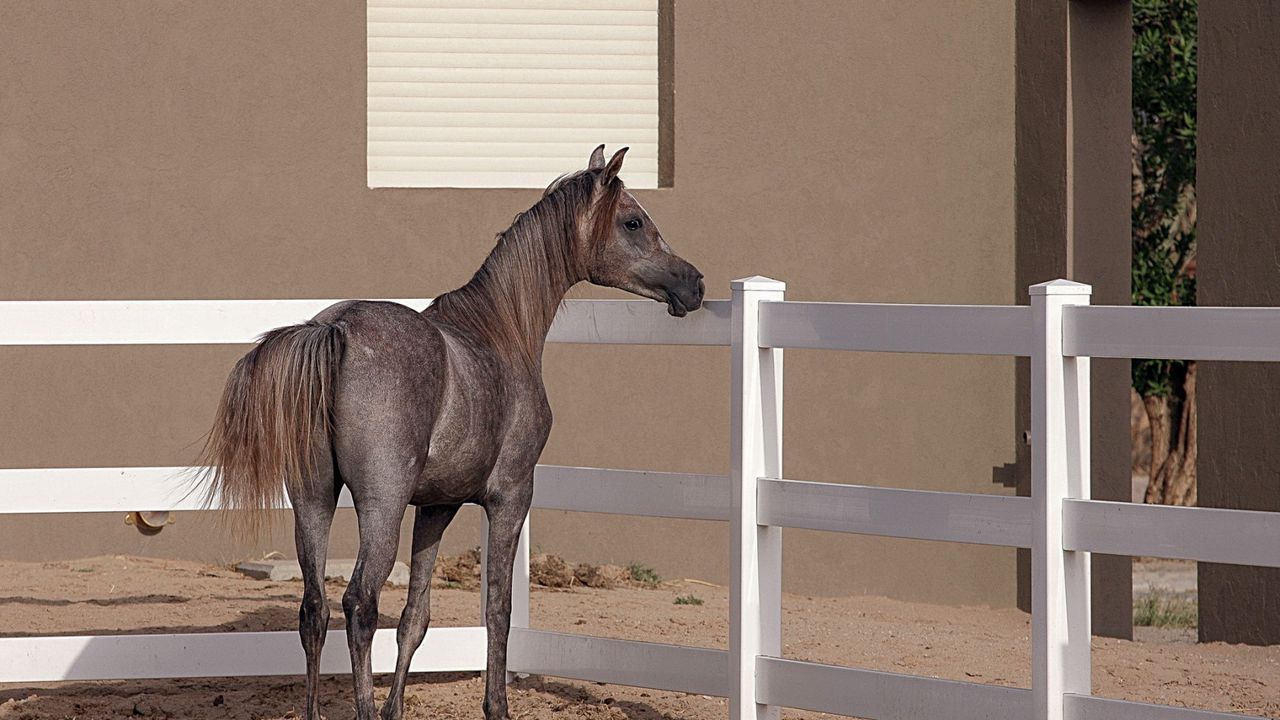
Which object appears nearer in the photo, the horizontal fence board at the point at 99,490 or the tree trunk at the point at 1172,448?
the horizontal fence board at the point at 99,490

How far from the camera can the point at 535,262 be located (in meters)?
5.11

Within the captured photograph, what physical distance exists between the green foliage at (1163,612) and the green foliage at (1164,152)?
296cm

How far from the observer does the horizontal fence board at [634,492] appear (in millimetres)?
5535

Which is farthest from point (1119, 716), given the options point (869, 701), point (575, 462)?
point (575, 462)

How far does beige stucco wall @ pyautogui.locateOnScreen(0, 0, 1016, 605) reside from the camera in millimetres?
8438

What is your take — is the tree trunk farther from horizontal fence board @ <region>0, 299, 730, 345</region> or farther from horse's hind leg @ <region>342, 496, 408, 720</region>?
horse's hind leg @ <region>342, 496, 408, 720</region>

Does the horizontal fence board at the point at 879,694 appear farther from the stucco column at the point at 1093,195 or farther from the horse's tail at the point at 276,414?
the stucco column at the point at 1093,195

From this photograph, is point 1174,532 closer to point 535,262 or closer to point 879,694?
point 879,694

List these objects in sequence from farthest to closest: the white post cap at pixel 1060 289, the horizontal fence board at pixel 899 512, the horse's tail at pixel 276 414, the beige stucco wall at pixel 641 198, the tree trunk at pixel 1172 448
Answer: the tree trunk at pixel 1172 448
the beige stucco wall at pixel 641 198
the horizontal fence board at pixel 899 512
the white post cap at pixel 1060 289
the horse's tail at pixel 276 414

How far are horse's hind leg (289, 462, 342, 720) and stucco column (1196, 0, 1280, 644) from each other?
184 inches

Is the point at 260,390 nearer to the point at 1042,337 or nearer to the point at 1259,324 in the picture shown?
the point at 1042,337

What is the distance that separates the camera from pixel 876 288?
922 centimetres

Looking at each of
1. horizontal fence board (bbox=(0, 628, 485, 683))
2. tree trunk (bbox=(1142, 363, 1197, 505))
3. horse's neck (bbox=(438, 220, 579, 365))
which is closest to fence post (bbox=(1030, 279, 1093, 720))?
horse's neck (bbox=(438, 220, 579, 365))

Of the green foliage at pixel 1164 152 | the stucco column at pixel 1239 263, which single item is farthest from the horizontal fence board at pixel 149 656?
the green foliage at pixel 1164 152
